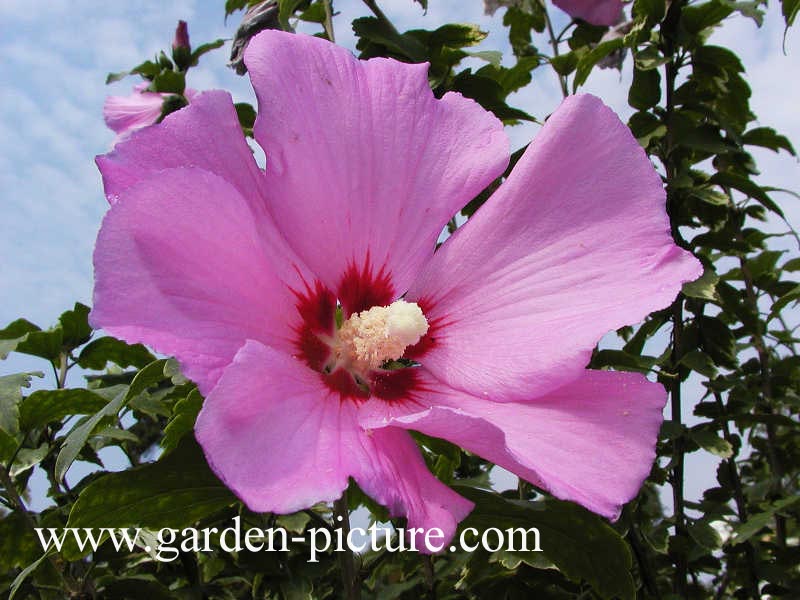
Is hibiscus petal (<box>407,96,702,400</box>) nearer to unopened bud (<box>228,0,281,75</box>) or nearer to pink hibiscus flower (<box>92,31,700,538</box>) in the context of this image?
pink hibiscus flower (<box>92,31,700,538</box>)

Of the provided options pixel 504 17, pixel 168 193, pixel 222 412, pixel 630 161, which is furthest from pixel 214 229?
pixel 504 17

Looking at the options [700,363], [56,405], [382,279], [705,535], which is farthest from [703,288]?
[56,405]

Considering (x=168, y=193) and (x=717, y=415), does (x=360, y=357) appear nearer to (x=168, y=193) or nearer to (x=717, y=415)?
(x=168, y=193)

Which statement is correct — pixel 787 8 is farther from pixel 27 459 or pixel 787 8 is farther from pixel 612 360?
pixel 27 459

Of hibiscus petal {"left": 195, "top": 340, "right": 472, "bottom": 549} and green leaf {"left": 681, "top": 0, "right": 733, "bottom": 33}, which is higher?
green leaf {"left": 681, "top": 0, "right": 733, "bottom": 33}

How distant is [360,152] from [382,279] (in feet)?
0.47

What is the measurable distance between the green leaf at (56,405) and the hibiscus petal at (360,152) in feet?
1.29

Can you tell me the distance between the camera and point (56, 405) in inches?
42.4

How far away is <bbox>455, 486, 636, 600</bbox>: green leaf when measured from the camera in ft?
2.64

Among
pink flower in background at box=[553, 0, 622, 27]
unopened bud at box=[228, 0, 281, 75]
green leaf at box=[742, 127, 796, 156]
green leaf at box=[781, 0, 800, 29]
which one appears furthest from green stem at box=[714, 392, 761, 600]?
unopened bud at box=[228, 0, 281, 75]

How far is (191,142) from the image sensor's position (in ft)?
2.21

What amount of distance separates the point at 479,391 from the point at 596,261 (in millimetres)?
159

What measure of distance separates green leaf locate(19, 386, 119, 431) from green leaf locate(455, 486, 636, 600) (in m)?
0.51

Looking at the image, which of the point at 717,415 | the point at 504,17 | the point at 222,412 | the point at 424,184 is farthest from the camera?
the point at 504,17
